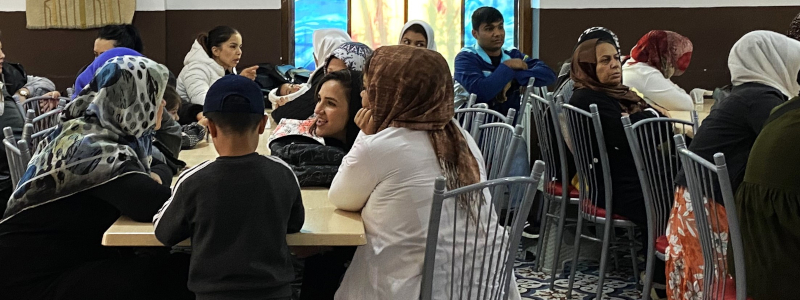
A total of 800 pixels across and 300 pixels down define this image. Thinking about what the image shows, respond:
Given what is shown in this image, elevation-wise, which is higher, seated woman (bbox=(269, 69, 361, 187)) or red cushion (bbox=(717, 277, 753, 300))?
seated woman (bbox=(269, 69, 361, 187))

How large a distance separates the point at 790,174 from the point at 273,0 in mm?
4579

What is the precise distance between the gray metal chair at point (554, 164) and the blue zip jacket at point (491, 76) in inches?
21.2

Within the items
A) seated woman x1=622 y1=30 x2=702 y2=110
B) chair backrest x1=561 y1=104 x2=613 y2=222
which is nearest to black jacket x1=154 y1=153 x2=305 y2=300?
chair backrest x1=561 y1=104 x2=613 y2=222

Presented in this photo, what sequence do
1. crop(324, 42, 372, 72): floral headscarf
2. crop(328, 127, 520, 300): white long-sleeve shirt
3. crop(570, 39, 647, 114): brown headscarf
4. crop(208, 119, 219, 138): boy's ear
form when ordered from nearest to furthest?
crop(208, 119, 219, 138): boy's ear → crop(328, 127, 520, 300): white long-sleeve shirt → crop(324, 42, 372, 72): floral headscarf → crop(570, 39, 647, 114): brown headscarf

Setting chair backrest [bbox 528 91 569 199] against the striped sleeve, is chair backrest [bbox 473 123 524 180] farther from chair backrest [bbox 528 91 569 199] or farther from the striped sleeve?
the striped sleeve

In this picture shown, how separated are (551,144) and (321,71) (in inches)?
41.7

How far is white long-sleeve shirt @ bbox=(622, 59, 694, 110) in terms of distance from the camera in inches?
178

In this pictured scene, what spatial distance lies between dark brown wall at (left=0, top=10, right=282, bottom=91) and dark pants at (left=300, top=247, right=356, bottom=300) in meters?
3.76

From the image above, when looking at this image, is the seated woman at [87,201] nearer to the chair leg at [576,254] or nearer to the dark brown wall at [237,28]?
the chair leg at [576,254]

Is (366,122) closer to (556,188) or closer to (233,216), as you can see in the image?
(233,216)

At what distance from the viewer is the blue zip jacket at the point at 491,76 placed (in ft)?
14.5

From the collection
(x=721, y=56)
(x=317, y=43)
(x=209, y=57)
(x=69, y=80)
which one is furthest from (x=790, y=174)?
(x=69, y=80)

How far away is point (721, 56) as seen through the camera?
6.03 m

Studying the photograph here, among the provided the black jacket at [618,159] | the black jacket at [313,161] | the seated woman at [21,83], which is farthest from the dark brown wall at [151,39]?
the black jacket at [313,161]
